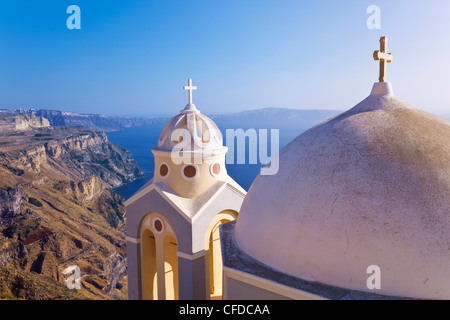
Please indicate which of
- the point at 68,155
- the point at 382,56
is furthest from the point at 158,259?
the point at 68,155

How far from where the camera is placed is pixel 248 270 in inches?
183

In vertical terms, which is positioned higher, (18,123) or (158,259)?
(18,123)

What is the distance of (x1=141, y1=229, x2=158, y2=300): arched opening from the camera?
342 inches

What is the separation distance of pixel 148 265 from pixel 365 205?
20.4ft

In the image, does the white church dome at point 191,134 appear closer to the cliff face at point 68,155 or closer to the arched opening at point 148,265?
the arched opening at point 148,265

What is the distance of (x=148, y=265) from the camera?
8812mm

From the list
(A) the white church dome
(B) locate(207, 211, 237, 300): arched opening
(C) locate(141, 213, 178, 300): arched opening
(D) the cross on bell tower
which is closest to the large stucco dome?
(D) the cross on bell tower

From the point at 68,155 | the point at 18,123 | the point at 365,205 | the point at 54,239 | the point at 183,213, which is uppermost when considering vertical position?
the point at 18,123

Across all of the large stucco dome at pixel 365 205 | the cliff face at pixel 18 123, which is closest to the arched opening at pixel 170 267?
the large stucco dome at pixel 365 205

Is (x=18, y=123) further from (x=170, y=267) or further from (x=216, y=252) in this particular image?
(x=216, y=252)

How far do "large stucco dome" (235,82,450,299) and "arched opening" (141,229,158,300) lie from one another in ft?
13.7

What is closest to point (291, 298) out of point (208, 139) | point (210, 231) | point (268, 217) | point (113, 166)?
point (268, 217)

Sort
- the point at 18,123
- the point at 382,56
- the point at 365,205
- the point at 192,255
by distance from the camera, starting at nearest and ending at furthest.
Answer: the point at 365,205
the point at 382,56
the point at 192,255
the point at 18,123

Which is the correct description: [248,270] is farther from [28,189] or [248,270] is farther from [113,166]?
[113,166]
